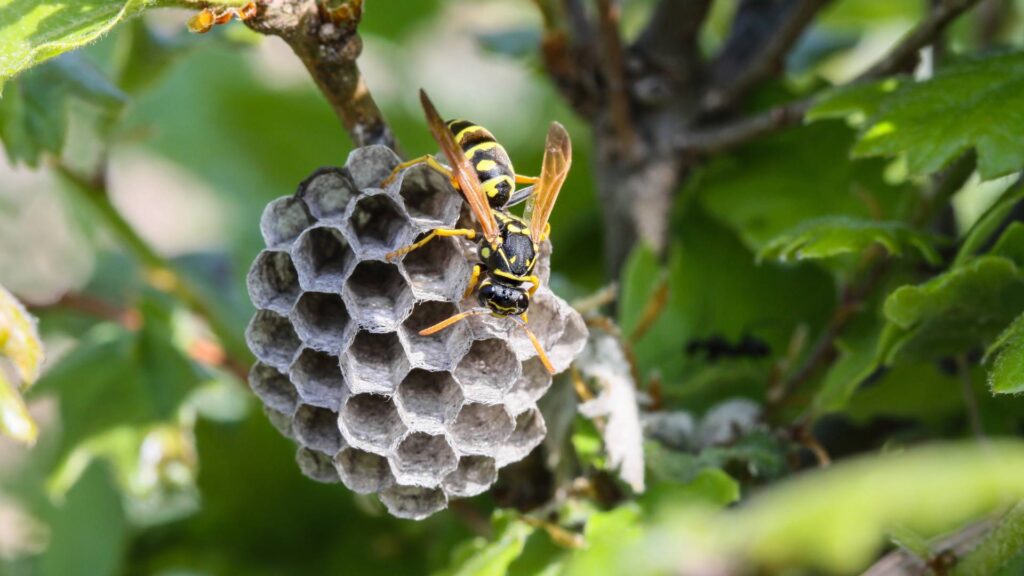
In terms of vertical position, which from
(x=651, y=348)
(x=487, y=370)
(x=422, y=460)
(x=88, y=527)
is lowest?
(x=88, y=527)

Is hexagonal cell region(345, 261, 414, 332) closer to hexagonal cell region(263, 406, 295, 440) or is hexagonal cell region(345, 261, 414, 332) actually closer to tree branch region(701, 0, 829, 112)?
hexagonal cell region(263, 406, 295, 440)

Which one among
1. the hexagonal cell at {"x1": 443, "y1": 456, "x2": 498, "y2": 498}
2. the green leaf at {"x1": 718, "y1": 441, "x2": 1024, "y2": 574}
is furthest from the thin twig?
the green leaf at {"x1": 718, "y1": 441, "x2": 1024, "y2": 574}

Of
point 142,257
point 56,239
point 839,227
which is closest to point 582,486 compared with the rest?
point 839,227

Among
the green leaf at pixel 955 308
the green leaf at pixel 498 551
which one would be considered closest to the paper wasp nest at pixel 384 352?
the green leaf at pixel 498 551

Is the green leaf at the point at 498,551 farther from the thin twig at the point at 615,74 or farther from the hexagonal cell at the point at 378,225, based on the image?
the thin twig at the point at 615,74

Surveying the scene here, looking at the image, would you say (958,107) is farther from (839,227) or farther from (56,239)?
(56,239)

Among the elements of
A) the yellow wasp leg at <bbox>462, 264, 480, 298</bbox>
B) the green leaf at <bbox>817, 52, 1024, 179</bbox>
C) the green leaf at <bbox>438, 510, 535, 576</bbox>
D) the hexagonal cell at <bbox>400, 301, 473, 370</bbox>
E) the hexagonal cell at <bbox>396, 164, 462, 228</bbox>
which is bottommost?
the green leaf at <bbox>438, 510, 535, 576</bbox>

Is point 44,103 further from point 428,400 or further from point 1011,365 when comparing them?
point 1011,365

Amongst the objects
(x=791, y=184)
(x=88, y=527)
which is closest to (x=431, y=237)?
(x=791, y=184)
